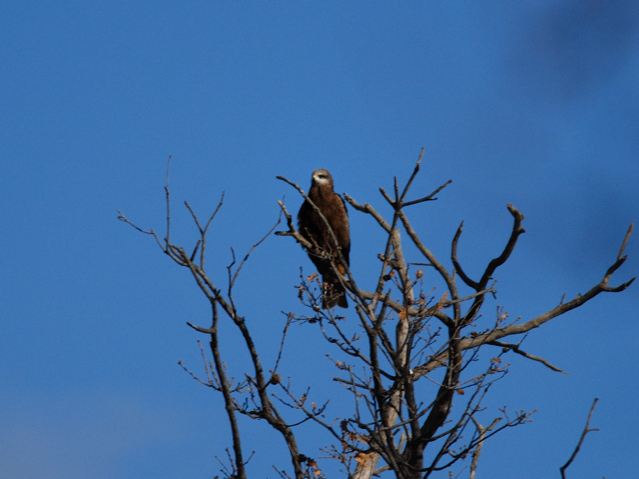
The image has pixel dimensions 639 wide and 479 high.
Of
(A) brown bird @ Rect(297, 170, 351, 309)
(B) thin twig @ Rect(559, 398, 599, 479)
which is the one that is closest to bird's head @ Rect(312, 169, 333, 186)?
(A) brown bird @ Rect(297, 170, 351, 309)

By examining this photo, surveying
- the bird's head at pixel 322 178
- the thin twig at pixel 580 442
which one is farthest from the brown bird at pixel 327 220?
the thin twig at pixel 580 442

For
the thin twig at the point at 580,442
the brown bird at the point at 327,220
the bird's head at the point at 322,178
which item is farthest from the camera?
the bird's head at the point at 322,178

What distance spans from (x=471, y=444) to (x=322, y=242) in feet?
10.8

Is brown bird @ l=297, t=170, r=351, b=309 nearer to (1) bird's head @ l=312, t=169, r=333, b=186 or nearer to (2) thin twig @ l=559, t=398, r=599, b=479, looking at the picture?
(1) bird's head @ l=312, t=169, r=333, b=186

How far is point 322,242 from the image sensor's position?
7082 mm

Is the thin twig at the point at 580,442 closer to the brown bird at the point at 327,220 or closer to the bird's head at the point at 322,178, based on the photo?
the brown bird at the point at 327,220

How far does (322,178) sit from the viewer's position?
24.9 ft

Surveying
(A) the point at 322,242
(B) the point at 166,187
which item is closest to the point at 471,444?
(B) the point at 166,187

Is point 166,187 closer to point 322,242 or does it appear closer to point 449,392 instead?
point 449,392

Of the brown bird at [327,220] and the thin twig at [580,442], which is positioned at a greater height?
the brown bird at [327,220]

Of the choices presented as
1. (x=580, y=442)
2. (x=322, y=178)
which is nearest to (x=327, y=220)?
(x=322, y=178)

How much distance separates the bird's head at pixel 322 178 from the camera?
755cm

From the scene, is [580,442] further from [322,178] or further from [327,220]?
[322,178]

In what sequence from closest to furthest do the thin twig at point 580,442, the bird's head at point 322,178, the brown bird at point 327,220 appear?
the thin twig at point 580,442 < the brown bird at point 327,220 < the bird's head at point 322,178
